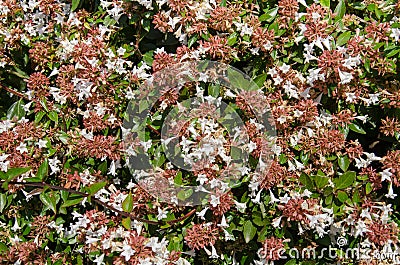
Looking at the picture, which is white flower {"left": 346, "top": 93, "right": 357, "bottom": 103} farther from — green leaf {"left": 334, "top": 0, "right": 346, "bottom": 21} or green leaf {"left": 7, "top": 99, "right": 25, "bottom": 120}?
green leaf {"left": 7, "top": 99, "right": 25, "bottom": 120}

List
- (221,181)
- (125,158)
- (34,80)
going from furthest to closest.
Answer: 1. (34,80)
2. (125,158)
3. (221,181)

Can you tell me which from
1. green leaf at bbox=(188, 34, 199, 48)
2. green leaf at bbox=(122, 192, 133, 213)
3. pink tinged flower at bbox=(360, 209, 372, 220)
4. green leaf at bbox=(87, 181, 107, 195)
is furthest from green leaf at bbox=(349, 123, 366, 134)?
green leaf at bbox=(87, 181, 107, 195)

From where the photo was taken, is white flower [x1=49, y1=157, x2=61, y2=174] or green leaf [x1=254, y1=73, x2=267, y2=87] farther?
white flower [x1=49, y1=157, x2=61, y2=174]

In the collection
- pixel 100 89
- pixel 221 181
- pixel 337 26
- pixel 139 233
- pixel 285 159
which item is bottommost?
pixel 139 233

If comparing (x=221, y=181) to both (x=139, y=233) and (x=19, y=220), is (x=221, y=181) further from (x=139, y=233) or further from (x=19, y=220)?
(x=19, y=220)

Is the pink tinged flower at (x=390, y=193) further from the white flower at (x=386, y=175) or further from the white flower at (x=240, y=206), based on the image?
the white flower at (x=240, y=206)

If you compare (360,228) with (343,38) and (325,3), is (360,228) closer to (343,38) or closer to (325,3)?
(343,38)

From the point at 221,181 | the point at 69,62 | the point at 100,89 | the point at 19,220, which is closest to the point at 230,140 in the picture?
the point at 221,181
